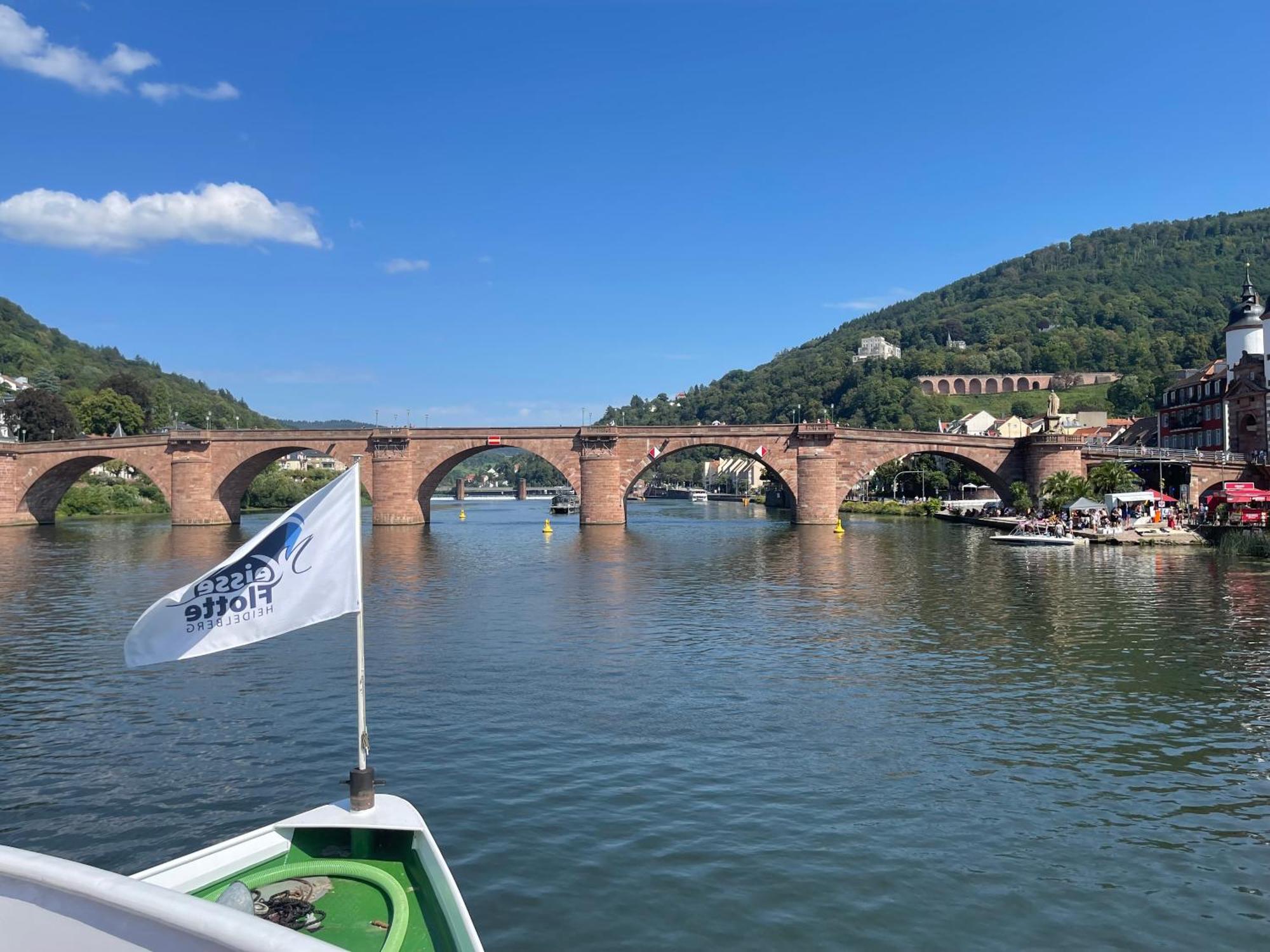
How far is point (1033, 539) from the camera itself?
56594mm

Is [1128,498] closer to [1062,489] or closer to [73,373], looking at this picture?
[1062,489]

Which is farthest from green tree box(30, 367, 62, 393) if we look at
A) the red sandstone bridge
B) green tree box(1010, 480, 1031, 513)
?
green tree box(1010, 480, 1031, 513)

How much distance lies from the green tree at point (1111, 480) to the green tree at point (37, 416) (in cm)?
10358

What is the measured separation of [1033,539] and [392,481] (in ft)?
159

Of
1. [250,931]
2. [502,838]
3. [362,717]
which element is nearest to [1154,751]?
[502,838]

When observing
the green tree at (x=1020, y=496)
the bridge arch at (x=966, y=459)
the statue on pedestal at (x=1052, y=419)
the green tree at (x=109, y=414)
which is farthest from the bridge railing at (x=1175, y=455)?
the green tree at (x=109, y=414)

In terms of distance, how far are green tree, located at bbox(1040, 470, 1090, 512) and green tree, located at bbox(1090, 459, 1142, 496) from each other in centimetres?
76

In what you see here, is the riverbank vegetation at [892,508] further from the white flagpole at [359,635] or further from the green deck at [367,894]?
the green deck at [367,894]

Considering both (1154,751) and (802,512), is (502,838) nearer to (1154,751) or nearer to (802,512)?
(1154,751)

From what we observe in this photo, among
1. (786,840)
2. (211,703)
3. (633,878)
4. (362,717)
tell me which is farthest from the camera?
(211,703)

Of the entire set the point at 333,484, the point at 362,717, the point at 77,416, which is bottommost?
the point at 362,717

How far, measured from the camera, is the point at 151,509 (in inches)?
4281

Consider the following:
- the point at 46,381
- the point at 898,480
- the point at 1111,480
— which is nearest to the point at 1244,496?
the point at 1111,480

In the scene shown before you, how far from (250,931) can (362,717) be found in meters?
6.71
